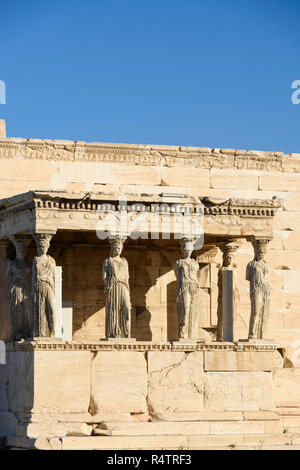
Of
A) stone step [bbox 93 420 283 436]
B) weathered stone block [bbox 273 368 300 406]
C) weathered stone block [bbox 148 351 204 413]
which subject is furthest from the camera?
weathered stone block [bbox 273 368 300 406]

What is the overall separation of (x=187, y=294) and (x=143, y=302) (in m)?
1.94

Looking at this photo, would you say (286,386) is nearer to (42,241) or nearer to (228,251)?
(228,251)

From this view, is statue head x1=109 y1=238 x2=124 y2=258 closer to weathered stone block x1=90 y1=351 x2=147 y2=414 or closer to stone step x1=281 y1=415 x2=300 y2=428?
weathered stone block x1=90 y1=351 x2=147 y2=414

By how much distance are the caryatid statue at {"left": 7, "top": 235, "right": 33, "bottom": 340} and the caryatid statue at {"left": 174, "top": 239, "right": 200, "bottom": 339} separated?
2079mm

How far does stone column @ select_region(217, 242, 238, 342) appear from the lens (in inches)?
829

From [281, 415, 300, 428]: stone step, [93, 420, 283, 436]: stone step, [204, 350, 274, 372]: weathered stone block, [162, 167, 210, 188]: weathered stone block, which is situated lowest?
[93, 420, 283, 436]: stone step

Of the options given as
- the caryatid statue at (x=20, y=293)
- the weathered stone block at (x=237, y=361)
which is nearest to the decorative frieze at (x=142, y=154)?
the caryatid statue at (x=20, y=293)

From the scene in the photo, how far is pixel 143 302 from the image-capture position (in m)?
21.9

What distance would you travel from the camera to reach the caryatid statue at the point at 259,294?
67.5 ft

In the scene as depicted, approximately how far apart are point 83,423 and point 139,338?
2962 mm

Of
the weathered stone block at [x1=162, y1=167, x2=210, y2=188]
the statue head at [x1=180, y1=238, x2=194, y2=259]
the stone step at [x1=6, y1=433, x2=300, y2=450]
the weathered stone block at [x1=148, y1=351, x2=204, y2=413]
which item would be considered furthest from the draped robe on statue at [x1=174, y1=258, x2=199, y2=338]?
the weathered stone block at [x1=162, y1=167, x2=210, y2=188]

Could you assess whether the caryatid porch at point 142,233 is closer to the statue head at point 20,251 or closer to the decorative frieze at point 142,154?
the statue head at point 20,251

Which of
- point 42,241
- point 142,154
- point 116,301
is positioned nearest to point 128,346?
point 116,301

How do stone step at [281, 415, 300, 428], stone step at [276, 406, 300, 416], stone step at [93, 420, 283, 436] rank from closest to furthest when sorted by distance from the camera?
stone step at [93, 420, 283, 436], stone step at [281, 415, 300, 428], stone step at [276, 406, 300, 416]
